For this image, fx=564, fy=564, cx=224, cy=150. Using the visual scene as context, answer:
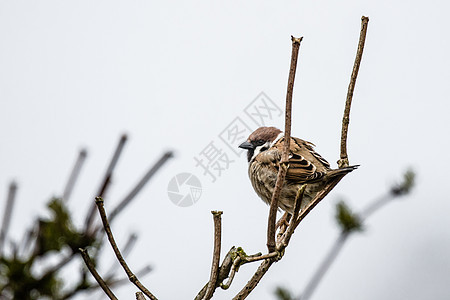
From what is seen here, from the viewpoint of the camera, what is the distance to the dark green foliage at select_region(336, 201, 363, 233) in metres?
1.91

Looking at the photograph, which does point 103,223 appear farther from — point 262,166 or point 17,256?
point 262,166

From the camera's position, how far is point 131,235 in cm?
246

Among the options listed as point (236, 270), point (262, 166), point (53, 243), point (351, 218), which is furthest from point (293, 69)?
point (262, 166)

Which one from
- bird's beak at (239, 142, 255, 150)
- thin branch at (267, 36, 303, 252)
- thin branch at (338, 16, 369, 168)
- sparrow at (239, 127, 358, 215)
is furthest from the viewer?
bird's beak at (239, 142, 255, 150)

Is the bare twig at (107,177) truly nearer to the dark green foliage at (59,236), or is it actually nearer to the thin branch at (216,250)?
the dark green foliage at (59,236)

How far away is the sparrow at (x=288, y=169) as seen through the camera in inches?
183

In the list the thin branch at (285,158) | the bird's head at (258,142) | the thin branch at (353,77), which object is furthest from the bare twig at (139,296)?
the bird's head at (258,142)

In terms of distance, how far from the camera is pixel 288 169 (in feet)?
15.9

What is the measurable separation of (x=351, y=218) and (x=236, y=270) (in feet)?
1.47

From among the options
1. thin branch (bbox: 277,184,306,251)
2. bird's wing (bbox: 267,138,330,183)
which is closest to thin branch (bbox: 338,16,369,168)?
thin branch (bbox: 277,184,306,251)

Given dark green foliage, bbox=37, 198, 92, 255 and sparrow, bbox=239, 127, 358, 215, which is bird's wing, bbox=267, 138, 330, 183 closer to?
sparrow, bbox=239, 127, 358, 215

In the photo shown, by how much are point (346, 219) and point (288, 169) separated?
2.91 meters

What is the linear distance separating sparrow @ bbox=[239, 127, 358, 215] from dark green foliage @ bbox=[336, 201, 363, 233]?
7.47 feet

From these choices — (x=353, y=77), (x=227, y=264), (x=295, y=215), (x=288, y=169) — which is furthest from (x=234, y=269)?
(x=288, y=169)
